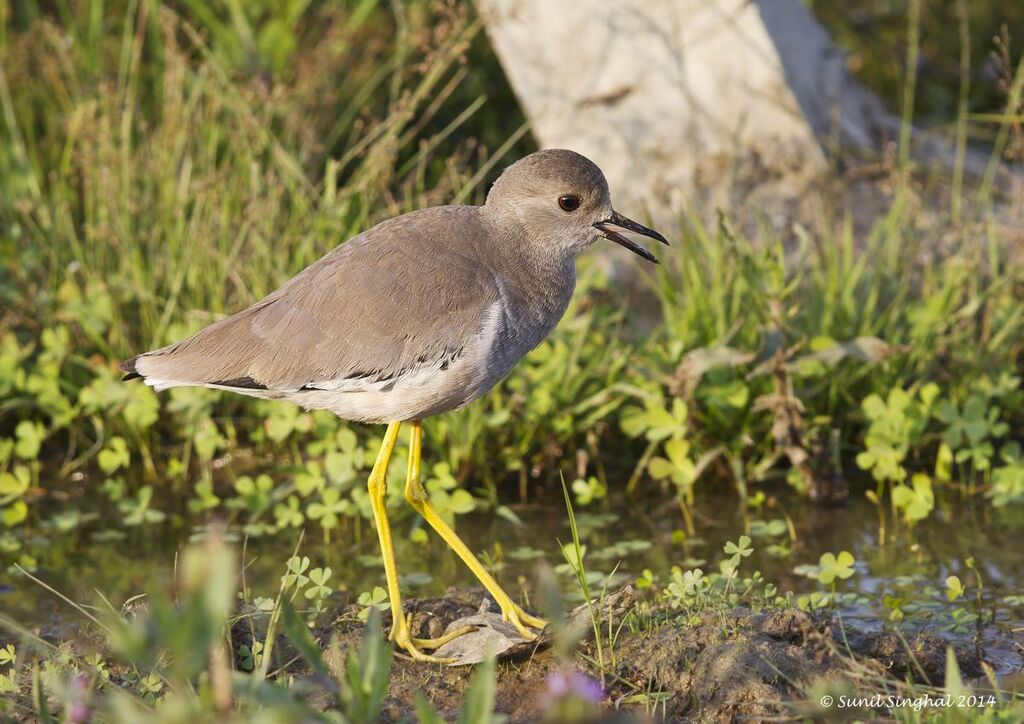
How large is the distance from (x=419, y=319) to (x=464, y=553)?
2.68 ft

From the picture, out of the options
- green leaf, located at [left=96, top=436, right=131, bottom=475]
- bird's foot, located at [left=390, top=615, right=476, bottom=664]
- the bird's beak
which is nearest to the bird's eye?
the bird's beak

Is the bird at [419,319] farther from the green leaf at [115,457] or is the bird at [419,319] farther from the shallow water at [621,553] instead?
the green leaf at [115,457]

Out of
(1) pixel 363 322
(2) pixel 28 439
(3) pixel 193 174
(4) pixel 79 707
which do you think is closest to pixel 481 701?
(4) pixel 79 707

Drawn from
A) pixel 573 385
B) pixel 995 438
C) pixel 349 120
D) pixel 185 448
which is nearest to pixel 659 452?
pixel 573 385

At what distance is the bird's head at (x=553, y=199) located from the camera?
4.46 metres

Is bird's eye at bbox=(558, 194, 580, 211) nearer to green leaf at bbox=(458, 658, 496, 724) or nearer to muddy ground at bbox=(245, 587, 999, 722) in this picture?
muddy ground at bbox=(245, 587, 999, 722)

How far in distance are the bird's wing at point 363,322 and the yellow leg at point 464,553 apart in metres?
0.47

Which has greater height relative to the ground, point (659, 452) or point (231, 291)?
point (231, 291)

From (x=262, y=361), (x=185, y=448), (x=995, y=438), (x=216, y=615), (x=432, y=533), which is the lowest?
(x=995, y=438)

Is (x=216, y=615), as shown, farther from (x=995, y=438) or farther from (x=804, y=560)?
(x=995, y=438)

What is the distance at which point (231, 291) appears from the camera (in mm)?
6305

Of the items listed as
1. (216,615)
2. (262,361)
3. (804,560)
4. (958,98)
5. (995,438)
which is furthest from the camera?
(958,98)

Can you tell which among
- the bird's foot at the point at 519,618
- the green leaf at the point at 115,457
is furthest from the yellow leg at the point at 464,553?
the green leaf at the point at 115,457

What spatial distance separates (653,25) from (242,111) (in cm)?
238
